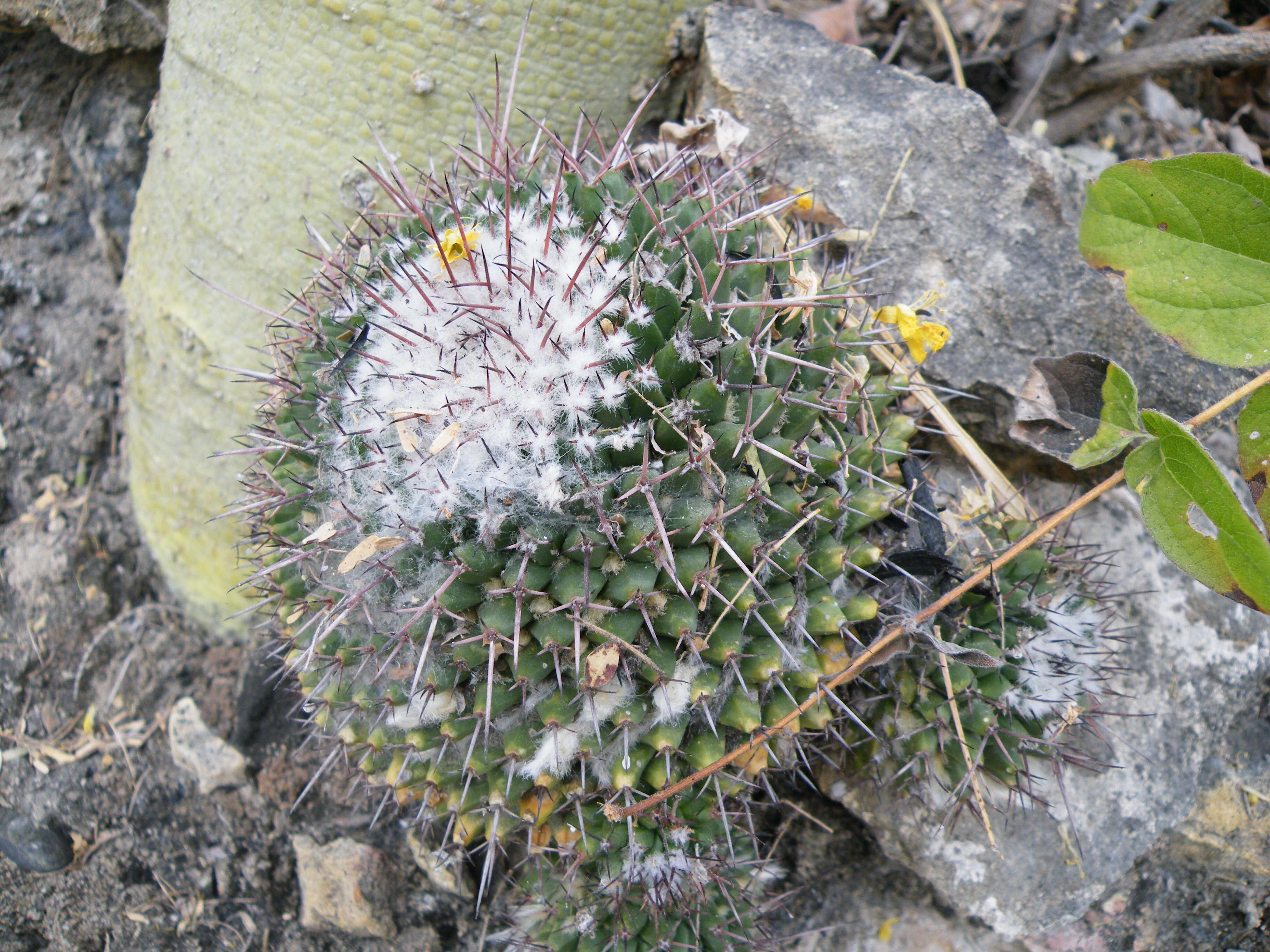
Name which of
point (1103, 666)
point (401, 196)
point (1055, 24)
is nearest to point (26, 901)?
point (401, 196)

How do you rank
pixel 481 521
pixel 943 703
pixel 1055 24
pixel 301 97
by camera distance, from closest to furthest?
1. pixel 481 521
2. pixel 943 703
3. pixel 301 97
4. pixel 1055 24

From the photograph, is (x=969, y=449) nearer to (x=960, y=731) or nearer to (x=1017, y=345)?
(x=1017, y=345)

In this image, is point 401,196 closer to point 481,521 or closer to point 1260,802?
point 481,521

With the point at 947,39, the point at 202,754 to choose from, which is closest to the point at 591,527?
the point at 202,754

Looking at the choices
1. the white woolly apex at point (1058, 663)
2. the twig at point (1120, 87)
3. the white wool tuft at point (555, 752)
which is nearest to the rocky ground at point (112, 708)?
the white woolly apex at point (1058, 663)

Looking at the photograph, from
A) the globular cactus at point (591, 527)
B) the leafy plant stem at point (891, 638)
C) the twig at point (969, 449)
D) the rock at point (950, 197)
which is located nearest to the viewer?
the globular cactus at point (591, 527)

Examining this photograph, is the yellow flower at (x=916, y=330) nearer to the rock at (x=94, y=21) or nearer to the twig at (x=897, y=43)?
the twig at (x=897, y=43)
